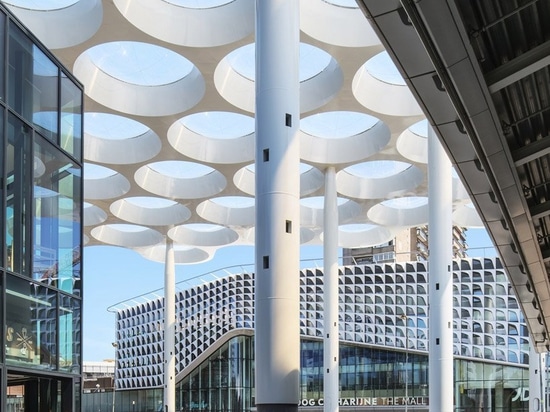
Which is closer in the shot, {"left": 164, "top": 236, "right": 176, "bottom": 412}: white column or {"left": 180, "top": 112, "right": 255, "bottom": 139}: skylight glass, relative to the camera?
{"left": 180, "top": 112, "right": 255, "bottom": 139}: skylight glass

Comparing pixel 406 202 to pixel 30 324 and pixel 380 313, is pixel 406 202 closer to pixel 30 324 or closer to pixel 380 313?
pixel 380 313

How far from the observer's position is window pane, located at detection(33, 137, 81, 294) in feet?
48.0

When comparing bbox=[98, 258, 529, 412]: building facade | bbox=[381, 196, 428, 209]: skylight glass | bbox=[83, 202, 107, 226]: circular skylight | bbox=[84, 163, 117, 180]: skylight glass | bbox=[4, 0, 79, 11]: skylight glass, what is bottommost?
bbox=[98, 258, 529, 412]: building facade

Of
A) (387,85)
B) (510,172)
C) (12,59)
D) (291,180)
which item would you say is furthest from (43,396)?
(387,85)

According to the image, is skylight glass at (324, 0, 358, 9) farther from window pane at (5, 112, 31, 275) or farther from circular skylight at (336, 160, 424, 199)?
circular skylight at (336, 160, 424, 199)

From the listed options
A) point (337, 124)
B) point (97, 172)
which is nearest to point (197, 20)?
point (337, 124)

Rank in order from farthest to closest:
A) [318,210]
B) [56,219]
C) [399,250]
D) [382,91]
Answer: [399,250]
[318,210]
[382,91]
[56,219]

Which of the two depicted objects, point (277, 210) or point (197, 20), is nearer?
point (277, 210)

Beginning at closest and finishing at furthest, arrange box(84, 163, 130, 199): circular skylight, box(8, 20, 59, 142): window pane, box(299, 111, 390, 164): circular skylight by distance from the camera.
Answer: box(8, 20, 59, 142): window pane → box(299, 111, 390, 164): circular skylight → box(84, 163, 130, 199): circular skylight

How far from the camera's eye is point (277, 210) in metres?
18.9

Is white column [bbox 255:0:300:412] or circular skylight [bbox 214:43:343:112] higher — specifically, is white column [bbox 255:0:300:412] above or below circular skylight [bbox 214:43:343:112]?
below

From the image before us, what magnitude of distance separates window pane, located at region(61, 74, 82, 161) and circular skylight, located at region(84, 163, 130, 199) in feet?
89.4

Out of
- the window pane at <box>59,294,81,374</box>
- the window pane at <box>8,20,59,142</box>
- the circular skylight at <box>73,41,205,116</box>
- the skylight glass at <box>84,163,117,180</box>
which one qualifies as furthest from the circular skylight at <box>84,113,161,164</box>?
the window pane at <box>59,294,81,374</box>

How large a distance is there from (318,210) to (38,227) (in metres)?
38.2
